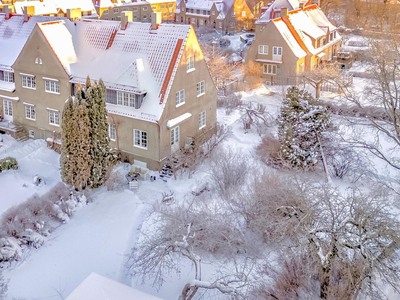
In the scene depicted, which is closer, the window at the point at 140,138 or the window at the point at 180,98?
the window at the point at 140,138

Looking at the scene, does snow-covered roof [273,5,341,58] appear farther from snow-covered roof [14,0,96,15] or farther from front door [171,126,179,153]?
snow-covered roof [14,0,96,15]

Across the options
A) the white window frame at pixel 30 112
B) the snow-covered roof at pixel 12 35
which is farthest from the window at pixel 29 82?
the snow-covered roof at pixel 12 35

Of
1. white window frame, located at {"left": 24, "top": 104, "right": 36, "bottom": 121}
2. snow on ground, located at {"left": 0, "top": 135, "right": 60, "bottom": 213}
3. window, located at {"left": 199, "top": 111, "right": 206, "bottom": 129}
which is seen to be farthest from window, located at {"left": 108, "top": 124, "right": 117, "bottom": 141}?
white window frame, located at {"left": 24, "top": 104, "right": 36, "bottom": 121}

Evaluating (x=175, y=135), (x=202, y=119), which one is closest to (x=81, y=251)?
(x=175, y=135)

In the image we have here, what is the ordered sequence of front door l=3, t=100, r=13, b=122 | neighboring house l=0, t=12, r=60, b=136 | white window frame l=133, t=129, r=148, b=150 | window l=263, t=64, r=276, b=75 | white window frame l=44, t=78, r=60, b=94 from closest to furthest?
white window frame l=133, t=129, r=148, b=150 → white window frame l=44, t=78, r=60, b=94 → neighboring house l=0, t=12, r=60, b=136 → front door l=3, t=100, r=13, b=122 → window l=263, t=64, r=276, b=75

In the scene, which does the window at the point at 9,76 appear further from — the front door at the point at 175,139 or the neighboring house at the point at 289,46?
the neighboring house at the point at 289,46

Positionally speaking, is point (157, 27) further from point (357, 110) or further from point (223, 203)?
point (357, 110)

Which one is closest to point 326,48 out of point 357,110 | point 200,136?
point 357,110
